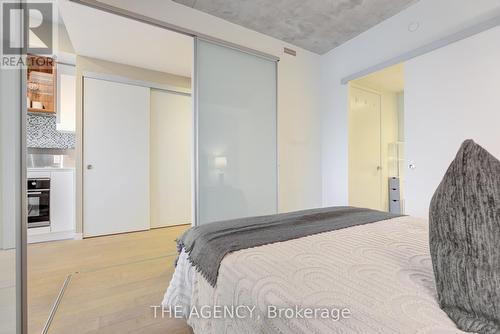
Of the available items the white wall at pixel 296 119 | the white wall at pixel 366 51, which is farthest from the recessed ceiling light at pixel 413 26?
the white wall at pixel 296 119

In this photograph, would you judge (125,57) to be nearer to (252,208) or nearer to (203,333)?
(252,208)

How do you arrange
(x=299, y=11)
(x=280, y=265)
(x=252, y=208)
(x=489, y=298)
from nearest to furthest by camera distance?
1. (x=489, y=298)
2. (x=280, y=265)
3. (x=299, y=11)
4. (x=252, y=208)

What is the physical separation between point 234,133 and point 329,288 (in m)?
2.22

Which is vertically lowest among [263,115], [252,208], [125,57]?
[252,208]

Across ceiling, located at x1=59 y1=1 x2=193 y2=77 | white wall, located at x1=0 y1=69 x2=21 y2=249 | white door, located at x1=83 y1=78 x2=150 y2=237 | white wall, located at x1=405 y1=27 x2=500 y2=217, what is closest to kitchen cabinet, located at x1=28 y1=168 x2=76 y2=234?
white door, located at x1=83 y1=78 x2=150 y2=237

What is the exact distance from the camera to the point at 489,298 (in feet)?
1.66

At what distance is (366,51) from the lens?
2951 mm

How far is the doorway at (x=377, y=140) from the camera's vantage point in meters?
3.35

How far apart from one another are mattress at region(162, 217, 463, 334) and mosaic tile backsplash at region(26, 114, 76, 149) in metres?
3.77

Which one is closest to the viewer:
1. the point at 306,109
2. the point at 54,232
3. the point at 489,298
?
the point at 489,298

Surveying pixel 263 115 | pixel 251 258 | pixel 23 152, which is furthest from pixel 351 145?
pixel 23 152

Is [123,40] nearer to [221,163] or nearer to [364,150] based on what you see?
[221,163]

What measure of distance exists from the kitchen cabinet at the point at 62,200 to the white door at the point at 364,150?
12.9 feet

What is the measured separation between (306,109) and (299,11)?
124 centimetres
